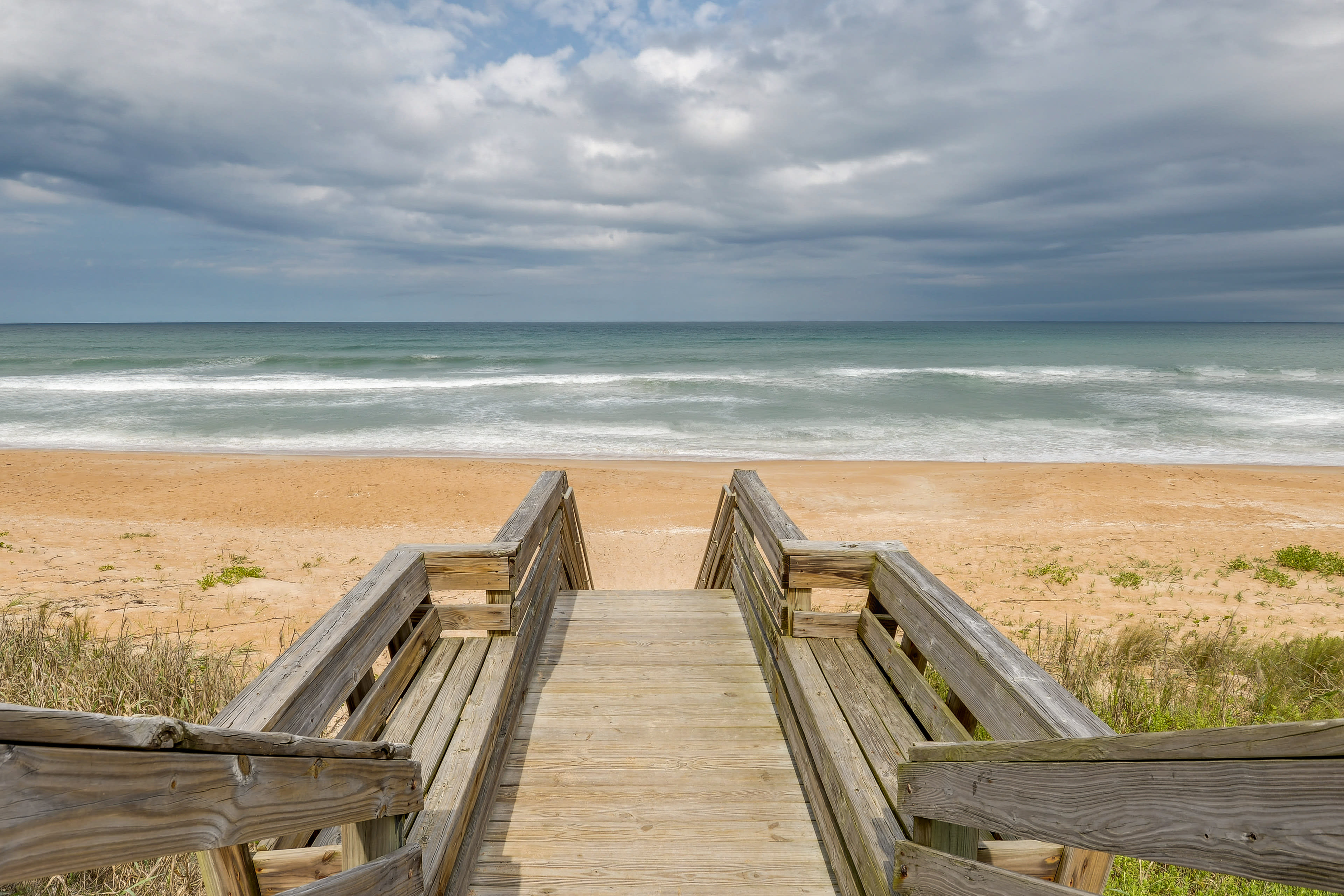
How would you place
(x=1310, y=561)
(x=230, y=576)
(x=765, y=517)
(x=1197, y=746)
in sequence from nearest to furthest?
1. (x=1197, y=746)
2. (x=765, y=517)
3. (x=230, y=576)
4. (x=1310, y=561)

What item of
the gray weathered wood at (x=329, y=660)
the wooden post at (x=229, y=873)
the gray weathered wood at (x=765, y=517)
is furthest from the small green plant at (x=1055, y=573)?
the wooden post at (x=229, y=873)

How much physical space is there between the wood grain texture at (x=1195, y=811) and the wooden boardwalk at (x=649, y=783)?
5.18ft

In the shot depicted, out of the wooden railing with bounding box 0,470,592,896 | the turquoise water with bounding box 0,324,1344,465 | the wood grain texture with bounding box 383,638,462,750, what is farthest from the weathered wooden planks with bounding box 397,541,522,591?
the turquoise water with bounding box 0,324,1344,465

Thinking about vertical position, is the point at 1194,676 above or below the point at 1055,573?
above

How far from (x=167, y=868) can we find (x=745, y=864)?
2.58 metres

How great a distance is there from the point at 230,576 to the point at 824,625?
7.69m

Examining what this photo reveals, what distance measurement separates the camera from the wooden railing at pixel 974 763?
916 millimetres

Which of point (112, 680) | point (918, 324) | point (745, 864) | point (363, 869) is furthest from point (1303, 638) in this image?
point (918, 324)

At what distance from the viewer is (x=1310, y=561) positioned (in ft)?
28.6

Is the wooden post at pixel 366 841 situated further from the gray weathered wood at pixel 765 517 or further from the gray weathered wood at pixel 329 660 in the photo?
the gray weathered wood at pixel 765 517

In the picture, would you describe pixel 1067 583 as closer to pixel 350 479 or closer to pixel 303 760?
pixel 303 760

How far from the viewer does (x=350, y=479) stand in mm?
14508

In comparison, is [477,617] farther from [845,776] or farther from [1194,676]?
[1194,676]

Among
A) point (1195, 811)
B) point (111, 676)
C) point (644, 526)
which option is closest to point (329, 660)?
point (1195, 811)
